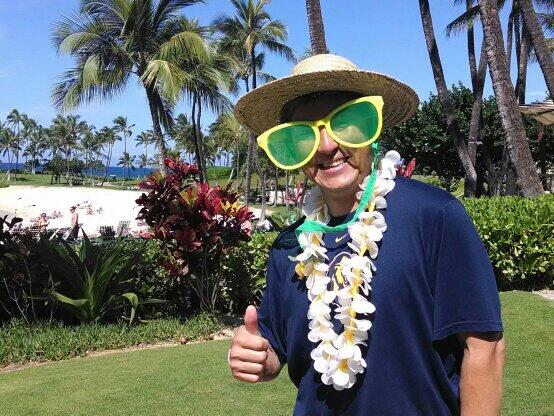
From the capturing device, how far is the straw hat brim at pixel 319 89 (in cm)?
191

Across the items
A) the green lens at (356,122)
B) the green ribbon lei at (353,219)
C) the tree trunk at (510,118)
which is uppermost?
the tree trunk at (510,118)

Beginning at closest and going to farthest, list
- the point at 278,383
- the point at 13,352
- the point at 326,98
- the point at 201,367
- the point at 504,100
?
1. the point at 326,98
2. the point at 278,383
3. the point at 201,367
4. the point at 13,352
5. the point at 504,100

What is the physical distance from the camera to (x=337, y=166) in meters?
1.84

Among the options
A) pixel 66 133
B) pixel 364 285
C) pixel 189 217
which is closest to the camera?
pixel 364 285

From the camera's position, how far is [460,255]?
152 cm

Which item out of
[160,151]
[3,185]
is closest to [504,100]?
[160,151]

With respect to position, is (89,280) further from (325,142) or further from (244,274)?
(325,142)

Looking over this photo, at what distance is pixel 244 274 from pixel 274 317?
6567 millimetres

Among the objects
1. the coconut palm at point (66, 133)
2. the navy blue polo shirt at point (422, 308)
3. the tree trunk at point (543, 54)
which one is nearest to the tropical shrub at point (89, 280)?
the navy blue polo shirt at point (422, 308)

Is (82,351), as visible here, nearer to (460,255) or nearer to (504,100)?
(460,255)

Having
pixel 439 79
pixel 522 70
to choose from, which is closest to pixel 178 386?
pixel 439 79

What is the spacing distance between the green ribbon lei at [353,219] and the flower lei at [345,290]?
0.02m

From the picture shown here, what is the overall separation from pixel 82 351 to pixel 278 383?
2912 mm

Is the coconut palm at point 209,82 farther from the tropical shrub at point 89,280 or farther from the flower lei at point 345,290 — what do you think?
the flower lei at point 345,290
